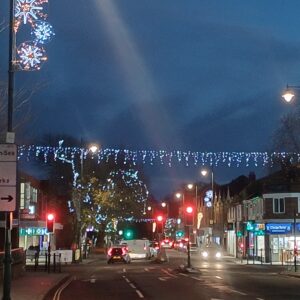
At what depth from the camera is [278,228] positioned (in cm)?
6056

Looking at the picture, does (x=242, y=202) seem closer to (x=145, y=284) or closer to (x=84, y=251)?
(x=84, y=251)

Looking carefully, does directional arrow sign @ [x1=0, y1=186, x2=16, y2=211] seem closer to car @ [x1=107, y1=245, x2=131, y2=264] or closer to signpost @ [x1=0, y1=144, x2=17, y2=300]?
signpost @ [x1=0, y1=144, x2=17, y2=300]

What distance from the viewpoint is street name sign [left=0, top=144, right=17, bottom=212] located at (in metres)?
14.8

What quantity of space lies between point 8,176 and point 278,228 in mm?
48444

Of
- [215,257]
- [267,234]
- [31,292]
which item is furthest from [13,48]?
[215,257]

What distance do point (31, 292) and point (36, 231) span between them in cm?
3645

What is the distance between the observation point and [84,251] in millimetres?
66500

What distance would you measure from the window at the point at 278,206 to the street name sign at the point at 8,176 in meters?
49.2

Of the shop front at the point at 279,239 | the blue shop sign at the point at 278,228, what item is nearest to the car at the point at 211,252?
the shop front at the point at 279,239

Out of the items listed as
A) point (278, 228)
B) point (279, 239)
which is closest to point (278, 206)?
point (278, 228)

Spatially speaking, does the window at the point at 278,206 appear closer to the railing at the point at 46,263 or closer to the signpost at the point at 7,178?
the railing at the point at 46,263

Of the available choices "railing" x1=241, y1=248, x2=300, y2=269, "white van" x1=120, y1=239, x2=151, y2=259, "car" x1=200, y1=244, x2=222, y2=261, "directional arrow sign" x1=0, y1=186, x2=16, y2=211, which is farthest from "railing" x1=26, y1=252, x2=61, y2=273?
"directional arrow sign" x1=0, y1=186, x2=16, y2=211

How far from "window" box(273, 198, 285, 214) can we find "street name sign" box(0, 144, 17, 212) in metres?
49.2

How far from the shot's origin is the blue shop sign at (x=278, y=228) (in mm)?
60562
